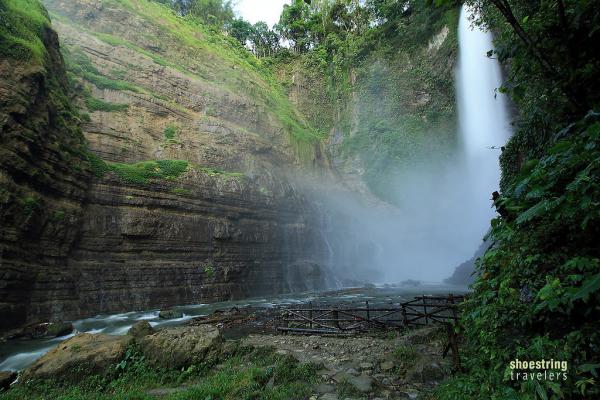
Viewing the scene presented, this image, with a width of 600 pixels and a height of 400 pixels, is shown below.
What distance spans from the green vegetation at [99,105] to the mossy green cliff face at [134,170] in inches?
4.4

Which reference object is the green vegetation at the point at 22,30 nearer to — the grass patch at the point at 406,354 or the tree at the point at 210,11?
the grass patch at the point at 406,354

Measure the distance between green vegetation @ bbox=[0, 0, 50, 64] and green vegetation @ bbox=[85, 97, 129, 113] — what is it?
6101mm

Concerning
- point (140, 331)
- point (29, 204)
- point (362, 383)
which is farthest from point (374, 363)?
point (29, 204)

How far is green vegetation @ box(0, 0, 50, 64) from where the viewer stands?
15344 millimetres

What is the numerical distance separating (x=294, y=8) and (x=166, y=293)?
58.9 meters

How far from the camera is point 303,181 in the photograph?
37406 millimetres

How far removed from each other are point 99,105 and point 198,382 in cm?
2550

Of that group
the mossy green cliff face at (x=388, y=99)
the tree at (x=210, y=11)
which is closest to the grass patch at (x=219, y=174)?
the mossy green cliff face at (x=388, y=99)

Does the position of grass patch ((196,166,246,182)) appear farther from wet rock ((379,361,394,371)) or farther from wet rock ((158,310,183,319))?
wet rock ((379,361,394,371))

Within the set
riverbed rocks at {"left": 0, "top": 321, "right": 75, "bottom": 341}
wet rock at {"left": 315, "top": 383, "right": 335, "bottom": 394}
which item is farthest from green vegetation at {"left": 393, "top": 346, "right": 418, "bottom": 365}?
riverbed rocks at {"left": 0, "top": 321, "right": 75, "bottom": 341}

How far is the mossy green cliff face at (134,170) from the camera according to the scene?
48.4ft

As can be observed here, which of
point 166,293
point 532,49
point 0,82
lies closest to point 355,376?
point 532,49

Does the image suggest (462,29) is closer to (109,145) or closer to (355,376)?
(109,145)

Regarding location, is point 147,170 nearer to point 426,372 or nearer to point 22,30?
point 22,30
